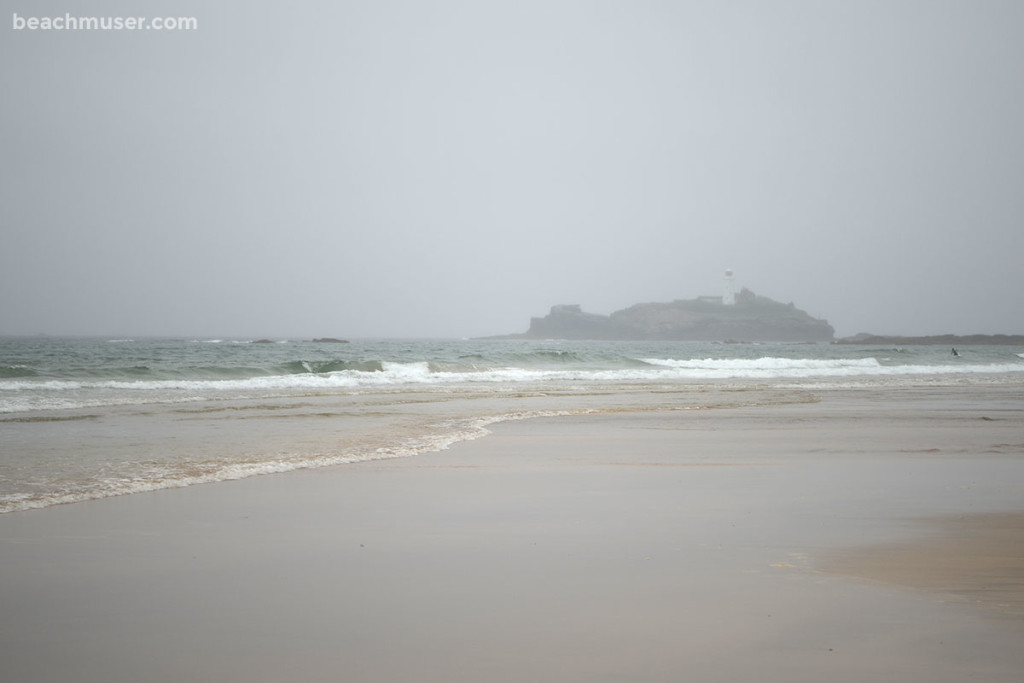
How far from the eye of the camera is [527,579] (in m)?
3.78

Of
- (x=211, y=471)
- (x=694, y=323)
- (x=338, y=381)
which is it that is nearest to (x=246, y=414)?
(x=211, y=471)

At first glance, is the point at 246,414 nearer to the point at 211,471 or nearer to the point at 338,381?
the point at 211,471

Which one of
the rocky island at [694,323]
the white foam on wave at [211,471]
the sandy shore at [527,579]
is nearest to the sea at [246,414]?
the white foam on wave at [211,471]

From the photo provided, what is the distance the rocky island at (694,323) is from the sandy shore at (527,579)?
16756cm

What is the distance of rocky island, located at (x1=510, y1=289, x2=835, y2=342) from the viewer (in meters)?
171

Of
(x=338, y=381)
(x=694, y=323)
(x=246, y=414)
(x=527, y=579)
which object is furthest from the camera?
(x=694, y=323)

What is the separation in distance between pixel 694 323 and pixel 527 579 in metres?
174

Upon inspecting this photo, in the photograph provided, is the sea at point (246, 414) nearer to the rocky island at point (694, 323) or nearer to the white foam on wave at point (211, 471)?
the white foam on wave at point (211, 471)

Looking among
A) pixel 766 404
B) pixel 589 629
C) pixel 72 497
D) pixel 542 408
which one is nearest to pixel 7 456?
pixel 72 497

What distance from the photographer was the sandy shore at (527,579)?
279cm

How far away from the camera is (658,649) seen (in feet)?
9.43

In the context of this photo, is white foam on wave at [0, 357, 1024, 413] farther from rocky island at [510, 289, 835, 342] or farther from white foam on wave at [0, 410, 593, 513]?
rocky island at [510, 289, 835, 342]

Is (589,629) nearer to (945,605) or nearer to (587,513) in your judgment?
(945,605)

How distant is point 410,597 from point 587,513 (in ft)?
7.28
